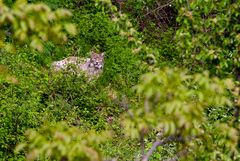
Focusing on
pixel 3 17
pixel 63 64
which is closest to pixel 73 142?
pixel 3 17

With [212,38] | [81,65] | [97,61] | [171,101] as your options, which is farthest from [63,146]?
[97,61]

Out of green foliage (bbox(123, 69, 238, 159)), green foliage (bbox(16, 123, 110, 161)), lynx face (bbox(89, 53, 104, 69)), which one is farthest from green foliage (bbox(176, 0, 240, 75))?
lynx face (bbox(89, 53, 104, 69))

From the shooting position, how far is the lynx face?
9.48m

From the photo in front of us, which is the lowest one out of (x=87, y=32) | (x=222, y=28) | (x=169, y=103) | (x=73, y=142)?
(x=73, y=142)

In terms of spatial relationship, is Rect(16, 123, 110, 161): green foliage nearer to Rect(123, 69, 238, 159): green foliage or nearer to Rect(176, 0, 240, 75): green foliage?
Rect(123, 69, 238, 159): green foliage

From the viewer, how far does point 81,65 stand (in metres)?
9.38

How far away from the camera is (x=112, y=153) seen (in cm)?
734

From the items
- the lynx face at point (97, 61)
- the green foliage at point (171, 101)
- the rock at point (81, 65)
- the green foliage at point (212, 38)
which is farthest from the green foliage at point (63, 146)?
the lynx face at point (97, 61)

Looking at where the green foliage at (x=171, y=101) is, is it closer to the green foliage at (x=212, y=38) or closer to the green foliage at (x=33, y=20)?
the green foliage at (x=33, y=20)

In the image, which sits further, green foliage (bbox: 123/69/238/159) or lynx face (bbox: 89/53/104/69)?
lynx face (bbox: 89/53/104/69)

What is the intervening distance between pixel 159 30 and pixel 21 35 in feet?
27.6

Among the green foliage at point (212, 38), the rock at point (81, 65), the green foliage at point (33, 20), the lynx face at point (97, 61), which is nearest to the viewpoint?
the green foliage at point (33, 20)

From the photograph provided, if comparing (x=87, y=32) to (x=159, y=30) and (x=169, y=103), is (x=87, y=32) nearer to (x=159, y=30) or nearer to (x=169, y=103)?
(x=159, y=30)

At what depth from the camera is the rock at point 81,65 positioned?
9.12 metres
